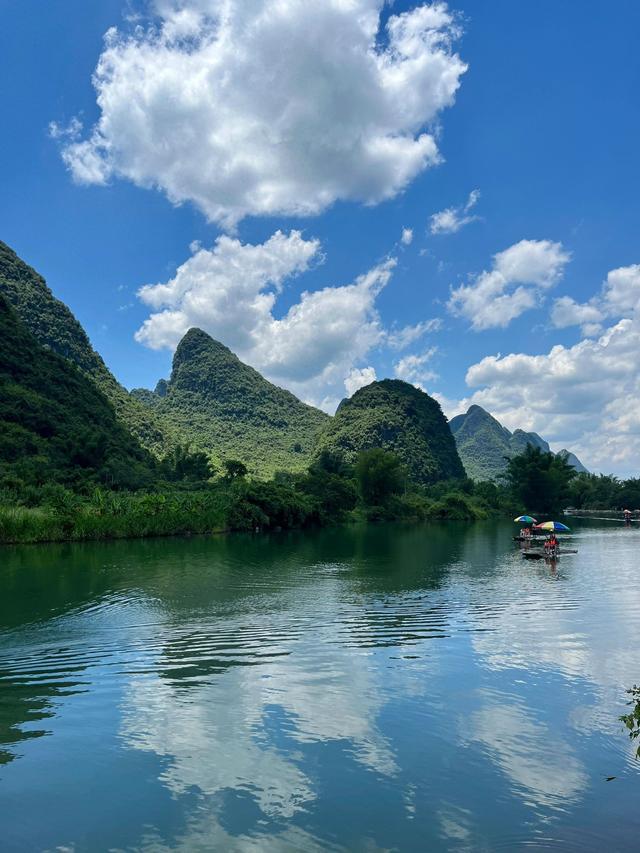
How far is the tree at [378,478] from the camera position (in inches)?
2800

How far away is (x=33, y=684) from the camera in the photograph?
10133 millimetres

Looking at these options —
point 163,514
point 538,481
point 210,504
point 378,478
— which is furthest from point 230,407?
point 163,514

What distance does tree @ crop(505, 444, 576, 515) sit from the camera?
87.4 metres

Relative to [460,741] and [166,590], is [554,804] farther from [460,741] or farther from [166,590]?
[166,590]

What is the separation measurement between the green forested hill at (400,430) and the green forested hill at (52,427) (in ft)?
181

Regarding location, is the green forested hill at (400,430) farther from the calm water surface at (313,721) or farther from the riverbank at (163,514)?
the calm water surface at (313,721)

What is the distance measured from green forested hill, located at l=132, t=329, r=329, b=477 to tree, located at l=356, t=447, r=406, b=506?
45.6 metres

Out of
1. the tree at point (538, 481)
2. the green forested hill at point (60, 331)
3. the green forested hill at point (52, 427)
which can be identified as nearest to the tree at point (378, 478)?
the green forested hill at point (52, 427)

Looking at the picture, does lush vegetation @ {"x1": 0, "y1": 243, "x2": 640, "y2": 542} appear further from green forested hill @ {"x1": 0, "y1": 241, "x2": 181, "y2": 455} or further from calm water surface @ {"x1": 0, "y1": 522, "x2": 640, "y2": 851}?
calm water surface @ {"x1": 0, "y1": 522, "x2": 640, "y2": 851}

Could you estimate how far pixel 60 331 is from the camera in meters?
94.8

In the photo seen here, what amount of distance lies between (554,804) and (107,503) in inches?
1365

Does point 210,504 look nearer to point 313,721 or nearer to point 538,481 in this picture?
point 313,721

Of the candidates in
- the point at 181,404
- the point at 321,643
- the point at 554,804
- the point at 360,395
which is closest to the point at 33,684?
the point at 321,643

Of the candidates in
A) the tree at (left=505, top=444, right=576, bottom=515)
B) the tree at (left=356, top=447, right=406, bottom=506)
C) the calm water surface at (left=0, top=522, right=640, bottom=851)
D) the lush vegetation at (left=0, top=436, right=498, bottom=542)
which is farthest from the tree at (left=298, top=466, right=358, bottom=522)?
the calm water surface at (left=0, top=522, right=640, bottom=851)
